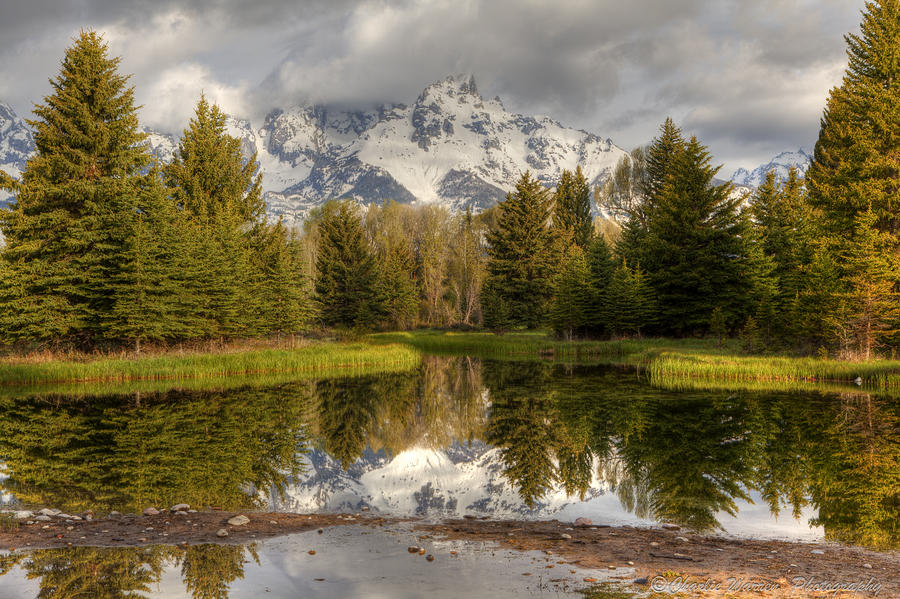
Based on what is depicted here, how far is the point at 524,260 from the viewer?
73.9 meters

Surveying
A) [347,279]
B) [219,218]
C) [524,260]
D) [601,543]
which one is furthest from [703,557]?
[524,260]

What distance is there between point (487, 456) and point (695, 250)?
41303mm

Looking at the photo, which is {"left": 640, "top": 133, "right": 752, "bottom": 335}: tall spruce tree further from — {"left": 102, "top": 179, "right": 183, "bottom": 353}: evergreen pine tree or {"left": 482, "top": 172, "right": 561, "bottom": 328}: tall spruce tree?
{"left": 102, "top": 179, "right": 183, "bottom": 353}: evergreen pine tree

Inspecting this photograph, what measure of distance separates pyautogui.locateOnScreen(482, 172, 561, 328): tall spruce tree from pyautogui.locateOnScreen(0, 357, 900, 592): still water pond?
4618cm

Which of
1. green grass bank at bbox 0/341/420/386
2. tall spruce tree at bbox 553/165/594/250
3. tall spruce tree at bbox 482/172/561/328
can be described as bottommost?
green grass bank at bbox 0/341/420/386

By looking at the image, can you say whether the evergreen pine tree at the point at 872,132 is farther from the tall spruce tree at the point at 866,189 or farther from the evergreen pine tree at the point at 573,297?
the evergreen pine tree at the point at 573,297

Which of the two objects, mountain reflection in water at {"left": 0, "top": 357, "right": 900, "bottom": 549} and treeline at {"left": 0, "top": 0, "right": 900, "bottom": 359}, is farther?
Answer: treeline at {"left": 0, "top": 0, "right": 900, "bottom": 359}

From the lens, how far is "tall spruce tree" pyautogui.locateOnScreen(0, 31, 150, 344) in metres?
33.6

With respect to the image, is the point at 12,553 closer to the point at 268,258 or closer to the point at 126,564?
the point at 126,564

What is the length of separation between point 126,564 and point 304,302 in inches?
1710

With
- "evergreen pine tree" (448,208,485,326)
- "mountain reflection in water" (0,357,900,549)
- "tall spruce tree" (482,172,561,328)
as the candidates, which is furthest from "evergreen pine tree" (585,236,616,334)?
"evergreen pine tree" (448,208,485,326)

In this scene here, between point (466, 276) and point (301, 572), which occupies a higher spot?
point (466, 276)

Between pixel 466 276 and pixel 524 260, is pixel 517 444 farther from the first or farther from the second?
pixel 466 276

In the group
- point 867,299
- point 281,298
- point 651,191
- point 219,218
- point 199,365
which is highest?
point 651,191
